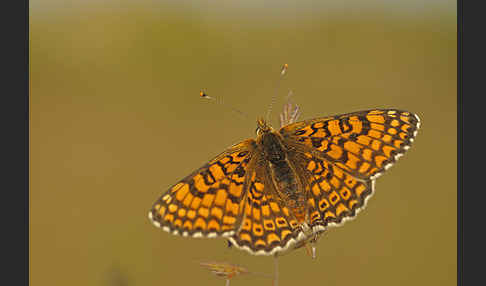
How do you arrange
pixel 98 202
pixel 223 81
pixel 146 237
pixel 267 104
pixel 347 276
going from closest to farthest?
pixel 347 276 → pixel 146 237 → pixel 98 202 → pixel 267 104 → pixel 223 81

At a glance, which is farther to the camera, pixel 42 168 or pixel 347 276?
pixel 42 168

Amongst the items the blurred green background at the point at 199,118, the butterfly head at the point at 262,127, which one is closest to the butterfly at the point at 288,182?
the butterfly head at the point at 262,127

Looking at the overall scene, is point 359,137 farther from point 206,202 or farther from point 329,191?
point 206,202

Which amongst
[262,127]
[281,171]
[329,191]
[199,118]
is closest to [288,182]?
[281,171]

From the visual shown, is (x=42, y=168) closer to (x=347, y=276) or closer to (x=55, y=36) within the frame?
(x=55, y=36)

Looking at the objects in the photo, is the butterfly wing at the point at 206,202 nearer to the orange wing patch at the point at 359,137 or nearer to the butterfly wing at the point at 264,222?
the butterfly wing at the point at 264,222

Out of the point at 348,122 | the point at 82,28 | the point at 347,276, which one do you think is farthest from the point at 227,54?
the point at 348,122
